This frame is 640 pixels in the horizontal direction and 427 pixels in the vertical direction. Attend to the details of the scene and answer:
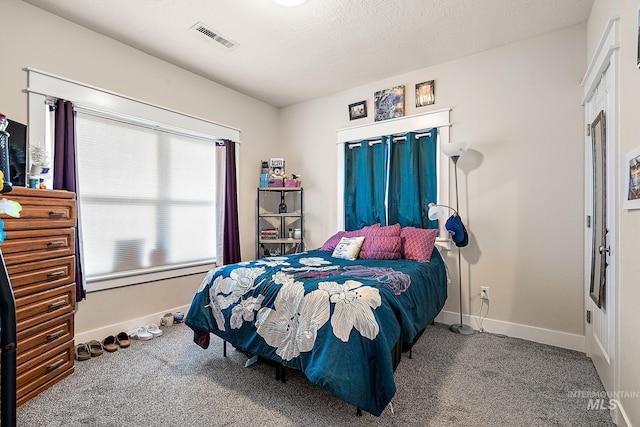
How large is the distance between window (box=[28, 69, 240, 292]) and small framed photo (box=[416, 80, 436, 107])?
231cm

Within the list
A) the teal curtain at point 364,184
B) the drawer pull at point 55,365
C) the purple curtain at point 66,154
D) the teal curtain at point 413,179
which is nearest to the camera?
the drawer pull at point 55,365

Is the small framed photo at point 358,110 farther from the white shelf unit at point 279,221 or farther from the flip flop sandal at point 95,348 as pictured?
the flip flop sandal at point 95,348

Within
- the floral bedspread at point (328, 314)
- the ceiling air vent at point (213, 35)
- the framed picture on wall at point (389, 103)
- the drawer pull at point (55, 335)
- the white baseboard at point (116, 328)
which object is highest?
the ceiling air vent at point (213, 35)

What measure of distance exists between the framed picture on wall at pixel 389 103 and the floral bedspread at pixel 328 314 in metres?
1.86

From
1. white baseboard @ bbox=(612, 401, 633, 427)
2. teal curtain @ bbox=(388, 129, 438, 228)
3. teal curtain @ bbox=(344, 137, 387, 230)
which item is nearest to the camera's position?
white baseboard @ bbox=(612, 401, 633, 427)

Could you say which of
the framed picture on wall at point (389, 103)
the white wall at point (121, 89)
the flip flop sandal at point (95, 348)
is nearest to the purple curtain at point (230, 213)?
the white wall at point (121, 89)

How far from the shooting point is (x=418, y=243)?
2984 mm

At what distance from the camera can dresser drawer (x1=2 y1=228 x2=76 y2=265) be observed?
73.4 inches

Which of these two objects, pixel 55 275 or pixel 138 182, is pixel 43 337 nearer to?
pixel 55 275

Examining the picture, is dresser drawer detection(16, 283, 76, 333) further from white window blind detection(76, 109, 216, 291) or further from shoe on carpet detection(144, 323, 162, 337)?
shoe on carpet detection(144, 323, 162, 337)

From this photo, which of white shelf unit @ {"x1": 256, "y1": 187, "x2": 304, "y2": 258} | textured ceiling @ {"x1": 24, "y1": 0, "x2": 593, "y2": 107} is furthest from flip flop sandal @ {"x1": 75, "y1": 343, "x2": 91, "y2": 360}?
textured ceiling @ {"x1": 24, "y1": 0, "x2": 593, "y2": 107}

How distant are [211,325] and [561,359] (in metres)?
A: 2.74

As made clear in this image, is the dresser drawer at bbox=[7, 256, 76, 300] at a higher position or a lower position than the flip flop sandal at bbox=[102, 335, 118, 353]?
higher

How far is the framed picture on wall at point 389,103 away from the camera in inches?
141
